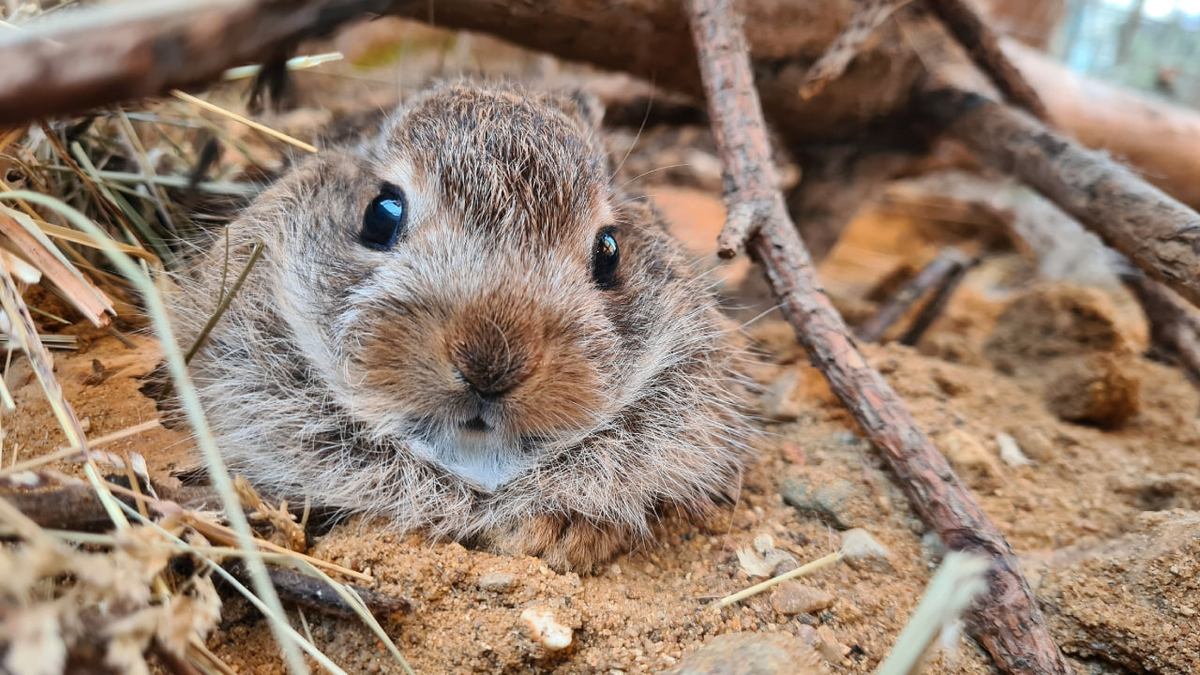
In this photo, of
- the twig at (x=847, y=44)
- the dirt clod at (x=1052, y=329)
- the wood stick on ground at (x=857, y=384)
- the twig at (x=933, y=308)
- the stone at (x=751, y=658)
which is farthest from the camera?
the twig at (x=933, y=308)

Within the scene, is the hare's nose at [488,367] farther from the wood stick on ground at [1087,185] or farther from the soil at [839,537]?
the wood stick on ground at [1087,185]

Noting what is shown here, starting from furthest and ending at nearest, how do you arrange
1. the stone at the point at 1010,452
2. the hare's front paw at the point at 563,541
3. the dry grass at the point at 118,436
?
the stone at the point at 1010,452
the hare's front paw at the point at 563,541
the dry grass at the point at 118,436

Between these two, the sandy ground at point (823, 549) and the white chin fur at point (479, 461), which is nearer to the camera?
the sandy ground at point (823, 549)

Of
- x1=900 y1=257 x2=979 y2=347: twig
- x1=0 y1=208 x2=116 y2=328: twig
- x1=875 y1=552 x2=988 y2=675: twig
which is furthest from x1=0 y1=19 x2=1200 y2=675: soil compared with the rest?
x1=875 y1=552 x2=988 y2=675: twig

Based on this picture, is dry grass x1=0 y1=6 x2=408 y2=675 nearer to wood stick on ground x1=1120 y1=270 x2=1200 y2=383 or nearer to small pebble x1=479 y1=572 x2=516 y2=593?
small pebble x1=479 y1=572 x2=516 y2=593

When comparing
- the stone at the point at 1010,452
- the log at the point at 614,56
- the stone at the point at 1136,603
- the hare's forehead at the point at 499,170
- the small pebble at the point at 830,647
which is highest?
the log at the point at 614,56

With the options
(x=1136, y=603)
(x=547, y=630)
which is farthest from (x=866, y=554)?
(x=547, y=630)

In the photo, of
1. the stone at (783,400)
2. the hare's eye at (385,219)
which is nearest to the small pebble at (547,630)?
the hare's eye at (385,219)

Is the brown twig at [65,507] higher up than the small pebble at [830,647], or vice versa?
the brown twig at [65,507]

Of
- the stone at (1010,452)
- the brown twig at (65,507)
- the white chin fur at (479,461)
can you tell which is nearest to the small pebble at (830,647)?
the white chin fur at (479,461)
